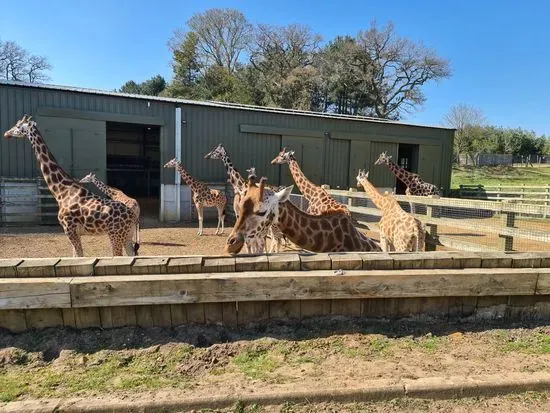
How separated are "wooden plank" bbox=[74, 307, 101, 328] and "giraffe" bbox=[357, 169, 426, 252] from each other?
3973mm

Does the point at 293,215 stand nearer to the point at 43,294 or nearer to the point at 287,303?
the point at 287,303

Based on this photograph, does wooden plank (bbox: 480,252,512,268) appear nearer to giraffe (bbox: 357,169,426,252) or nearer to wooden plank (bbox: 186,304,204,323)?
giraffe (bbox: 357,169,426,252)

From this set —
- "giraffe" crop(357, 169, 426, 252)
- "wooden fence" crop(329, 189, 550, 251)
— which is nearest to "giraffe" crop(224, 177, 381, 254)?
"giraffe" crop(357, 169, 426, 252)

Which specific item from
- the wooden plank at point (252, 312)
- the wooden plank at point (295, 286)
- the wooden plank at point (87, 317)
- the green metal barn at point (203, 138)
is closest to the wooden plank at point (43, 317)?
the wooden plank at point (87, 317)

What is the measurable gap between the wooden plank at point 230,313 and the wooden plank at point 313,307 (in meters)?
0.53

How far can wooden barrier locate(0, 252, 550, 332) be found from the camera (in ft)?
9.68

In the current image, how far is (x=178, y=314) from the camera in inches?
122

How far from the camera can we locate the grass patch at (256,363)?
2.60 m

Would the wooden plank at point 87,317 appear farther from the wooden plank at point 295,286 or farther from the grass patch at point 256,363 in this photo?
the grass patch at point 256,363

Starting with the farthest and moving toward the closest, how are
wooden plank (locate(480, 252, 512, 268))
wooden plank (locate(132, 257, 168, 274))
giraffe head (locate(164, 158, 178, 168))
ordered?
giraffe head (locate(164, 158, 178, 168)), wooden plank (locate(480, 252, 512, 268)), wooden plank (locate(132, 257, 168, 274))

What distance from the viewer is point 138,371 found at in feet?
8.57

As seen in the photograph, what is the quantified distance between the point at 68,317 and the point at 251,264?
1.44 metres

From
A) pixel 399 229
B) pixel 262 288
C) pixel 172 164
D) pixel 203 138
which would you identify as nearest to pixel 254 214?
pixel 262 288

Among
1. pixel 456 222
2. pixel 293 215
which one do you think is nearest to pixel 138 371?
pixel 293 215
